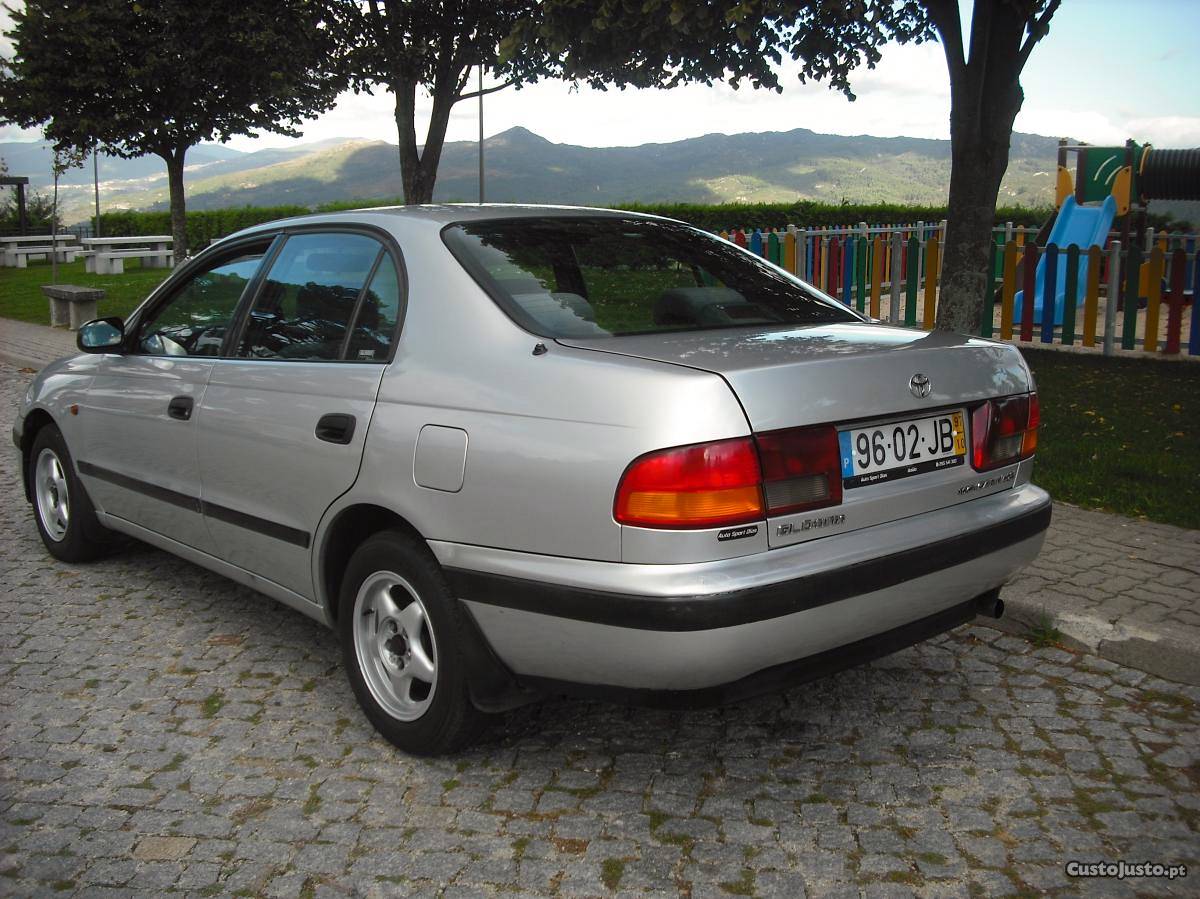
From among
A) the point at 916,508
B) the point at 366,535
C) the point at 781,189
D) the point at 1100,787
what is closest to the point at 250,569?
the point at 366,535

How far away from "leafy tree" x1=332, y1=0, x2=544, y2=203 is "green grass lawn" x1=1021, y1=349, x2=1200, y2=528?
332 inches

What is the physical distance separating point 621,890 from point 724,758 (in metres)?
0.81

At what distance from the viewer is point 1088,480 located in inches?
263

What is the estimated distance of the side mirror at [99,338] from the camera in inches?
196

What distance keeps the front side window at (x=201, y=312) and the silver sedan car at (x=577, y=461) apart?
0.03 meters

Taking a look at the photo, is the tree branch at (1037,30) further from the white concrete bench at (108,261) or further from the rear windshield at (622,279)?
the white concrete bench at (108,261)

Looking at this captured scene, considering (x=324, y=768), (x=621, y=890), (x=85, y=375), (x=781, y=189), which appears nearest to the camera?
(x=621, y=890)

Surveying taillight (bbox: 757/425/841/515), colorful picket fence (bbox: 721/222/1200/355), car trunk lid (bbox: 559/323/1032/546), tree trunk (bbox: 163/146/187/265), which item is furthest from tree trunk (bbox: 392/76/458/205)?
taillight (bbox: 757/425/841/515)

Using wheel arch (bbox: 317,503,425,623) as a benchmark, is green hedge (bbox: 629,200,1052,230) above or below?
above

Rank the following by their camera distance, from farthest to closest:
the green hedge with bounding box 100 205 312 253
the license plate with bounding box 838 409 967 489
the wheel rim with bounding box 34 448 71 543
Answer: the green hedge with bounding box 100 205 312 253, the wheel rim with bounding box 34 448 71 543, the license plate with bounding box 838 409 967 489

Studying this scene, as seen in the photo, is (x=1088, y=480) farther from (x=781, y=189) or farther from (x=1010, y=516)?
(x=781, y=189)

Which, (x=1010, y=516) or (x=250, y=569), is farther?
(x=250, y=569)

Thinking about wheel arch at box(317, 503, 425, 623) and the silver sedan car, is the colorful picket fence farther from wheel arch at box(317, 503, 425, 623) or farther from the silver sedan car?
wheel arch at box(317, 503, 425, 623)

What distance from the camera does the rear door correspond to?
A: 366cm
